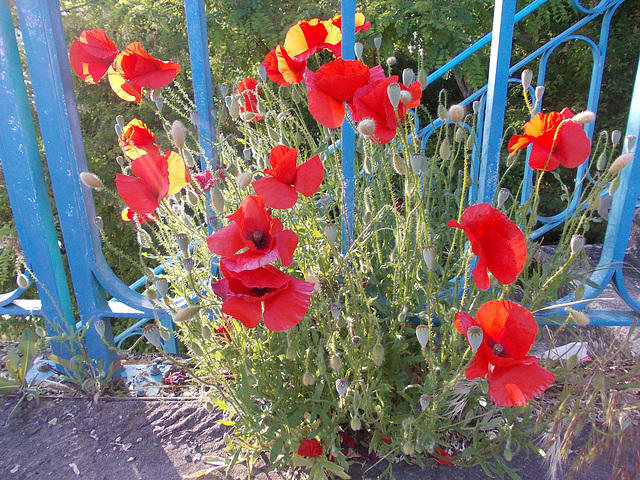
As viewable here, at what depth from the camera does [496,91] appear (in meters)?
1.22

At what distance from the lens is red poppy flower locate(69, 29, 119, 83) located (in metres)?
1.41

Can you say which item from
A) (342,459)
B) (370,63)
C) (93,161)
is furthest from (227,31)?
(342,459)

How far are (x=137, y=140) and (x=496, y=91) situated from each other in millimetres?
1050

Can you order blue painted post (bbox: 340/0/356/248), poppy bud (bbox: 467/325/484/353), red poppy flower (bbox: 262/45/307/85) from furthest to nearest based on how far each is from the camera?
red poppy flower (bbox: 262/45/307/85)
blue painted post (bbox: 340/0/356/248)
poppy bud (bbox: 467/325/484/353)

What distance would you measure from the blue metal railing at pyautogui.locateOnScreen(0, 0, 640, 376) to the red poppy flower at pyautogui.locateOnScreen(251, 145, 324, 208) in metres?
0.31

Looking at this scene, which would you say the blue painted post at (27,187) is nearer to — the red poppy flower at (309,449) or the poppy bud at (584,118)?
the red poppy flower at (309,449)

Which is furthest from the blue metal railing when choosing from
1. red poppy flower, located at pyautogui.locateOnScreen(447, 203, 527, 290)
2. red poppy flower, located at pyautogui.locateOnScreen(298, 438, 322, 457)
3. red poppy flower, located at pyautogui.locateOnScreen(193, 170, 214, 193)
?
red poppy flower, located at pyautogui.locateOnScreen(298, 438, 322, 457)

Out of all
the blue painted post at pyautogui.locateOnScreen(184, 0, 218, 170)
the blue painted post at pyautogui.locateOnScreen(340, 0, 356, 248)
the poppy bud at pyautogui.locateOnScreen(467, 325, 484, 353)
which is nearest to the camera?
the poppy bud at pyautogui.locateOnScreen(467, 325, 484, 353)

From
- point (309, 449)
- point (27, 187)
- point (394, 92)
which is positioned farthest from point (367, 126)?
point (27, 187)

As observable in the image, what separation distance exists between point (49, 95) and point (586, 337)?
230 centimetres

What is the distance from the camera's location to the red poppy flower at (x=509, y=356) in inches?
34.5

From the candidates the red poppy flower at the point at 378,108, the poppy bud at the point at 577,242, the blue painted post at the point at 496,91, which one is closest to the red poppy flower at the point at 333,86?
the red poppy flower at the point at 378,108

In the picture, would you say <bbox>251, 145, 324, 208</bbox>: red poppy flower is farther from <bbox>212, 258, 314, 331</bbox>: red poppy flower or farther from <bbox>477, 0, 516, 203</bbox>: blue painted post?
<bbox>477, 0, 516, 203</bbox>: blue painted post

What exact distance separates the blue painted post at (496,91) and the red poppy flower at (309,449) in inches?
33.3
